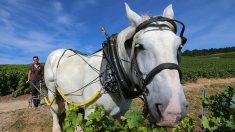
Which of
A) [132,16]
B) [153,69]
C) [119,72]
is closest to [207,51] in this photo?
[119,72]

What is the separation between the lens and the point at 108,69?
132 inches

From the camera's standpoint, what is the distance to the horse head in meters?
2.12

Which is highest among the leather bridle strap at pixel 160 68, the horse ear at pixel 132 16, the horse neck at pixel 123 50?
the horse ear at pixel 132 16

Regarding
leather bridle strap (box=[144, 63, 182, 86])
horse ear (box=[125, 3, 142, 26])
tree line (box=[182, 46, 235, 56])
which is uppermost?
tree line (box=[182, 46, 235, 56])

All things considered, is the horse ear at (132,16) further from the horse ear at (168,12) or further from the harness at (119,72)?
the horse ear at (168,12)

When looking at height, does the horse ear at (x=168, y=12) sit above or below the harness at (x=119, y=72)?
above

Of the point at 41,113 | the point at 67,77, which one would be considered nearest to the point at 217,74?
the point at 41,113

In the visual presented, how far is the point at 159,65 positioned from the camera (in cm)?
224

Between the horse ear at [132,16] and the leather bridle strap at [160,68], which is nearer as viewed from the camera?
the leather bridle strap at [160,68]

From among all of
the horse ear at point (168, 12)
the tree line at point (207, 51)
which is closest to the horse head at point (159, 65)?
the horse ear at point (168, 12)

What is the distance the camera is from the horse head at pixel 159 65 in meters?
2.12

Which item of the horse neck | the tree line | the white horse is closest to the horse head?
the white horse

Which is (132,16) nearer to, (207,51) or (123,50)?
(123,50)

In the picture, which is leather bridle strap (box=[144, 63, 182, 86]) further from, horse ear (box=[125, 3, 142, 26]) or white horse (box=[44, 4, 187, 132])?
horse ear (box=[125, 3, 142, 26])
